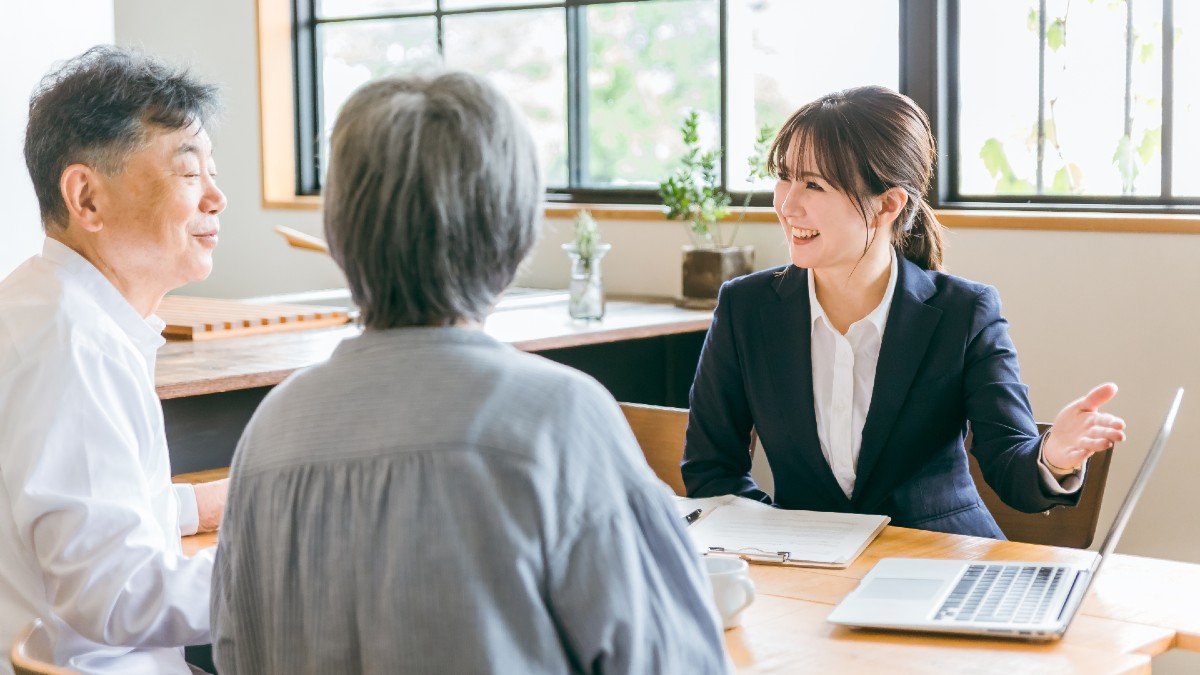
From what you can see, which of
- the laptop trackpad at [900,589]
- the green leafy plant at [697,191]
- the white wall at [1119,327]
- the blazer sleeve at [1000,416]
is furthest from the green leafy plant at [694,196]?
the laptop trackpad at [900,589]

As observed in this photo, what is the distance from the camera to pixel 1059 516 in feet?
7.45

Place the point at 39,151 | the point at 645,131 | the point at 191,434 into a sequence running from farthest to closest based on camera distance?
the point at 645,131 → the point at 191,434 → the point at 39,151

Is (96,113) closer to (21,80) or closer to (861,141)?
(861,141)

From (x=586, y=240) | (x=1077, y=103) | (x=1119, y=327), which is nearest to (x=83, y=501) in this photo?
(x=586, y=240)

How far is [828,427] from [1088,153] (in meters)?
1.67

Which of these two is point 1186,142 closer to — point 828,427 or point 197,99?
point 828,427

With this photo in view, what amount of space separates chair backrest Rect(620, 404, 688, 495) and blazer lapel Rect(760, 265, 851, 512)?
0.75ft

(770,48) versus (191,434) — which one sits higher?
(770,48)

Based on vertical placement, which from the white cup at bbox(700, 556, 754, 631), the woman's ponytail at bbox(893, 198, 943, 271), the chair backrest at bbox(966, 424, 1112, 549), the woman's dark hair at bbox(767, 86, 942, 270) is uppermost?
the woman's dark hair at bbox(767, 86, 942, 270)

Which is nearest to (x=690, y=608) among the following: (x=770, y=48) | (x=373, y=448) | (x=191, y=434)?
(x=373, y=448)

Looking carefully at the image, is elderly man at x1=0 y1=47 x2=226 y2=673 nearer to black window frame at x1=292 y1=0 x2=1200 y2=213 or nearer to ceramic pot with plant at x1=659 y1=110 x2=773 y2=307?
ceramic pot with plant at x1=659 y1=110 x2=773 y2=307

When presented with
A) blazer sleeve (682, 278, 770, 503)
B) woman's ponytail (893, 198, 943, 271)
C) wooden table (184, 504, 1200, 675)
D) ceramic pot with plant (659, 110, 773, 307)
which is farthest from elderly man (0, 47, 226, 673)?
ceramic pot with plant (659, 110, 773, 307)

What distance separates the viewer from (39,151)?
5.37ft

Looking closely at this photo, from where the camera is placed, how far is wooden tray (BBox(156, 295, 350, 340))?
9.89 ft
